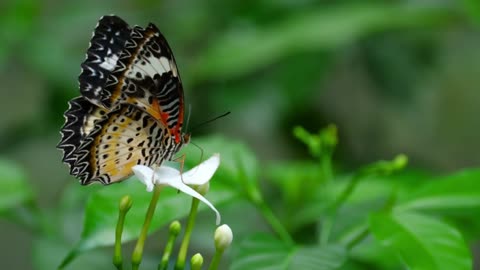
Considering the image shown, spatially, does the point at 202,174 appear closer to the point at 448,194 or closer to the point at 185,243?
the point at 185,243

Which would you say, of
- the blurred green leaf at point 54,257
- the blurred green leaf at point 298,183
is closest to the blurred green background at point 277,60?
the blurred green leaf at point 54,257

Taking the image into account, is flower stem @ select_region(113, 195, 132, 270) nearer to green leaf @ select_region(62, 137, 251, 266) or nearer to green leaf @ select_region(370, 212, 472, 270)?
green leaf @ select_region(62, 137, 251, 266)

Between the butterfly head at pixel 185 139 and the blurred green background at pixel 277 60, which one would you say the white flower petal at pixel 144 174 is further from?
the blurred green background at pixel 277 60

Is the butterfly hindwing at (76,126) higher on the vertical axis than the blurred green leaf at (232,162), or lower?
higher

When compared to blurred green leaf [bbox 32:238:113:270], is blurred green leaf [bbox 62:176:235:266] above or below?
above

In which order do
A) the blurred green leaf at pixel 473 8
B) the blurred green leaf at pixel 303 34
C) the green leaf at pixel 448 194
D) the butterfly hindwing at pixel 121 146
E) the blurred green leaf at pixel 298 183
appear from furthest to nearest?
the blurred green leaf at pixel 303 34
the blurred green leaf at pixel 473 8
the blurred green leaf at pixel 298 183
the green leaf at pixel 448 194
the butterfly hindwing at pixel 121 146

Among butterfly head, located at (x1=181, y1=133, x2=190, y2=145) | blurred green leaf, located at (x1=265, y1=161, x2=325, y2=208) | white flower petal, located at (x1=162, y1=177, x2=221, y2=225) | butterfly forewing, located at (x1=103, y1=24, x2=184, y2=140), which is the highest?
butterfly forewing, located at (x1=103, y1=24, x2=184, y2=140)

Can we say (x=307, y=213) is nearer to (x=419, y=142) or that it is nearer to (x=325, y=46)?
(x=325, y=46)

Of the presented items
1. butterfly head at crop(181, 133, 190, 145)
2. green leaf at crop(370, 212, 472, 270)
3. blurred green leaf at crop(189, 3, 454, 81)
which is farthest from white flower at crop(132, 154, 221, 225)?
blurred green leaf at crop(189, 3, 454, 81)
